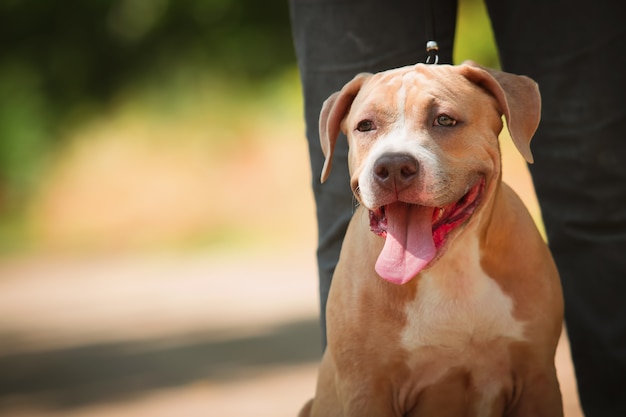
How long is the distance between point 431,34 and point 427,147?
770 mm

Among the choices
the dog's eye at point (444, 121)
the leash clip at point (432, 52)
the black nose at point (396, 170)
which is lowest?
the black nose at point (396, 170)

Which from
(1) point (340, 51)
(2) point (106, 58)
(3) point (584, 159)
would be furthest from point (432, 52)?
(2) point (106, 58)

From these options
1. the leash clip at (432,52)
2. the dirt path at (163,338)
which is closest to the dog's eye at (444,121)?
the leash clip at (432,52)

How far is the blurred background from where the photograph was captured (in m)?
9.51

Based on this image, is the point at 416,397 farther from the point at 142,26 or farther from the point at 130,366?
the point at 142,26

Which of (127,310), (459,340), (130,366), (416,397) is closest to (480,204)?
(459,340)

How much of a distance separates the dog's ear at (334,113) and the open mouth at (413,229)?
372 millimetres

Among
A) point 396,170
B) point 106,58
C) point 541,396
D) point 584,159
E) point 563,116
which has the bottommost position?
point 106,58

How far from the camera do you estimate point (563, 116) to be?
4297 mm

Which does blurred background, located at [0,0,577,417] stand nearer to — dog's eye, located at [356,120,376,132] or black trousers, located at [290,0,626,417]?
black trousers, located at [290,0,626,417]

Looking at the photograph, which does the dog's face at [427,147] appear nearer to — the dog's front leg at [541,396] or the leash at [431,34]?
the leash at [431,34]

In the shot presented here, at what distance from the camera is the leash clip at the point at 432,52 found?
4.19 metres

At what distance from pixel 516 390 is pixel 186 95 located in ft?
41.0

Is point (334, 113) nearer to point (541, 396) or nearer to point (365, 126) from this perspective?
point (365, 126)
